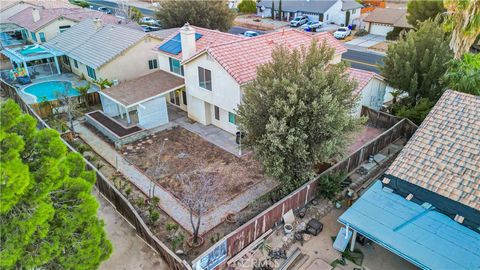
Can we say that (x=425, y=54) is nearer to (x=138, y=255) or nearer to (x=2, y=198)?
(x=138, y=255)

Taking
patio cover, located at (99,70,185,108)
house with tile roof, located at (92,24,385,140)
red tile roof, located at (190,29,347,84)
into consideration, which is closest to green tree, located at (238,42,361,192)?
red tile roof, located at (190,29,347,84)

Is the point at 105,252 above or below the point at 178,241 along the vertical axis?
above

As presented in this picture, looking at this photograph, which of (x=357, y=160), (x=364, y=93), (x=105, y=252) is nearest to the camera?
(x=105, y=252)

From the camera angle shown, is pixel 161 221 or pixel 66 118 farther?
pixel 66 118

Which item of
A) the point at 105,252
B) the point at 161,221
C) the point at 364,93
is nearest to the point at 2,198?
the point at 105,252

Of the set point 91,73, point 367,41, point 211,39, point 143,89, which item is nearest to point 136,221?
point 143,89

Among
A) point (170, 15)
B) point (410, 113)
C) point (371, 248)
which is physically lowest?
point (371, 248)

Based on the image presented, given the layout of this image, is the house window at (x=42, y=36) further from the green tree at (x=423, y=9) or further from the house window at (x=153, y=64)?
the green tree at (x=423, y=9)

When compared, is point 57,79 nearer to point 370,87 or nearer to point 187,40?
point 187,40
